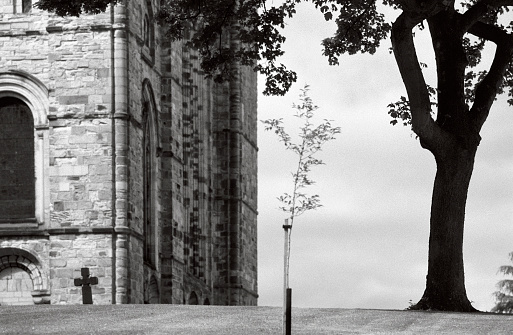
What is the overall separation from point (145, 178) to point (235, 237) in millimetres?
10665

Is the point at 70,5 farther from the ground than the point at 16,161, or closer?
farther from the ground

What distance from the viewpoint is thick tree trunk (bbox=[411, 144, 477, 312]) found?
2927 centimetres

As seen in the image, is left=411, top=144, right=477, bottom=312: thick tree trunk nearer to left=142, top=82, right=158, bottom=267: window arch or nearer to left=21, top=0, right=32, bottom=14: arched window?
left=21, top=0, right=32, bottom=14: arched window

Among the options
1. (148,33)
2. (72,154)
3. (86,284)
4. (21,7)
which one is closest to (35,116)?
(72,154)

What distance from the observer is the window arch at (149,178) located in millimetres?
44281

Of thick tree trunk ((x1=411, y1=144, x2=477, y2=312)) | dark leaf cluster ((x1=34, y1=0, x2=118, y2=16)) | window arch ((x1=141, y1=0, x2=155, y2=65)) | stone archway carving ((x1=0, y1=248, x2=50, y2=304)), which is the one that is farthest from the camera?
window arch ((x1=141, y1=0, x2=155, y2=65))

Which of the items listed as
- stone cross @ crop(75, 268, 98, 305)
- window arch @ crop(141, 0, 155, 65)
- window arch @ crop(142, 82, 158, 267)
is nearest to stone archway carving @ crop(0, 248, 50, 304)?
window arch @ crop(142, 82, 158, 267)

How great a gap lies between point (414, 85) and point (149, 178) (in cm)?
1646

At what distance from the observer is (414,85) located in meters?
29.5

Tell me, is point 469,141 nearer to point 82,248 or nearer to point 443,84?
point 443,84

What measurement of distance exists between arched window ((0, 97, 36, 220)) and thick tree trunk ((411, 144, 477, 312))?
559 inches

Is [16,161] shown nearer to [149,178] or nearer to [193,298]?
[149,178]

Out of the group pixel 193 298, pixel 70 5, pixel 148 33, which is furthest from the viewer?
pixel 193 298

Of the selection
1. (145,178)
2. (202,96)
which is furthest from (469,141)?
(202,96)
